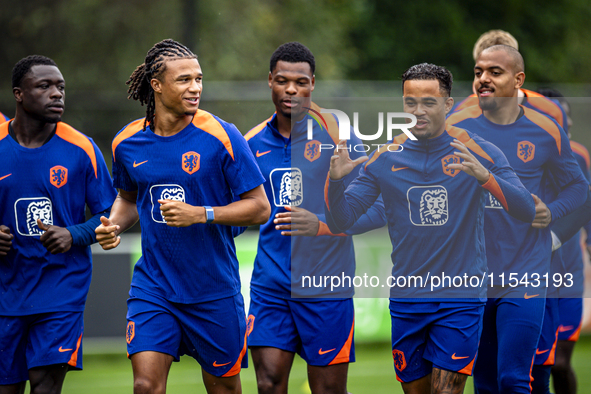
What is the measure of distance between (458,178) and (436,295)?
0.70 metres

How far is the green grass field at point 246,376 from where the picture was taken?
7.63 m

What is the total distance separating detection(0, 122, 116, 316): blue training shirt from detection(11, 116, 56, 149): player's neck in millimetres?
55

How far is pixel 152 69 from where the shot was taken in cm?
460

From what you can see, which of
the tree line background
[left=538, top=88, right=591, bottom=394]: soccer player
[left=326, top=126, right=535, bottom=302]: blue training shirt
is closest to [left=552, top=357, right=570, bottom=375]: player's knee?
[left=538, top=88, right=591, bottom=394]: soccer player

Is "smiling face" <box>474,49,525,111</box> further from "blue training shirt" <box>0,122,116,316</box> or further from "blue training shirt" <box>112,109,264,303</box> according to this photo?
"blue training shirt" <box>0,122,116,316</box>

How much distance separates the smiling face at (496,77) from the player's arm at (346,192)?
37.1 inches

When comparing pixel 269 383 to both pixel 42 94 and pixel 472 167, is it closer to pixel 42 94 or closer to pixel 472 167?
pixel 472 167

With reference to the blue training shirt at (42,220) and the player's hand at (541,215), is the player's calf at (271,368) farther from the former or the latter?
Result: the player's hand at (541,215)

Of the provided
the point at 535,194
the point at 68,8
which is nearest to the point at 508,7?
the point at 68,8

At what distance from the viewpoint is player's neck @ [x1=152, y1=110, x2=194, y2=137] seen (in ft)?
14.9

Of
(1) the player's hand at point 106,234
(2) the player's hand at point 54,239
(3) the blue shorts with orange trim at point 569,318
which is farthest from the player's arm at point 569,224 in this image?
(2) the player's hand at point 54,239

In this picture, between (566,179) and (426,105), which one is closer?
(426,105)

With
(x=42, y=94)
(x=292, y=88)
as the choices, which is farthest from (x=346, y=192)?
(x=42, y=94)

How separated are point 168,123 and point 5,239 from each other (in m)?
1.32
